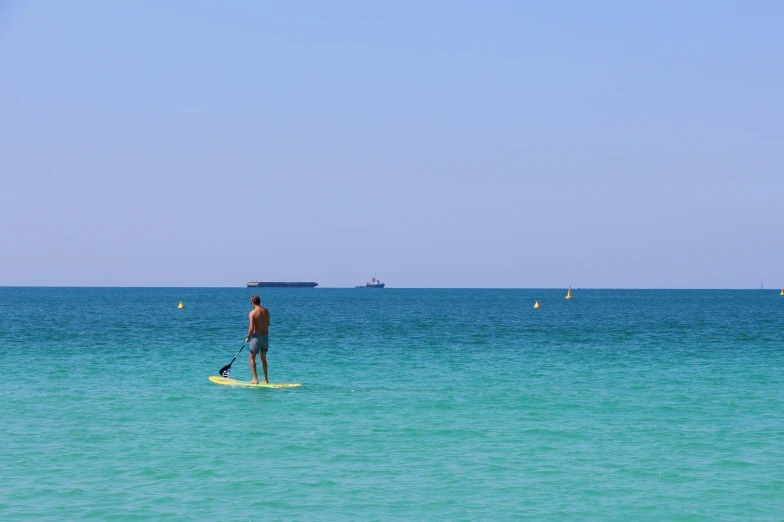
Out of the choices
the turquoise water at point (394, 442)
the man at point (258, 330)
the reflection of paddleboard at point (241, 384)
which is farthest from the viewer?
the reflection of paddleboard at point (241, 384)

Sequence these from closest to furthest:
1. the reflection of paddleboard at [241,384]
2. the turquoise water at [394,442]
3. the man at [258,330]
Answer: the turquoise water at [394,442] < the man at [258,330] < the reflection of paddleboard at [241,384]

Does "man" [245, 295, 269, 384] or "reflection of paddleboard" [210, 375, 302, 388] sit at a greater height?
"man" [245, 295, 269, 384]

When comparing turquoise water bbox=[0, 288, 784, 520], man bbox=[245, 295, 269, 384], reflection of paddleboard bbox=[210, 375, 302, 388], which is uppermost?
man bbox=[245, 295, 269, 384]

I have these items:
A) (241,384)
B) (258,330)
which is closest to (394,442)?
(258,330)

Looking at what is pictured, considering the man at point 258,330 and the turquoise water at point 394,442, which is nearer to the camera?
the turquoise water at point 394,442

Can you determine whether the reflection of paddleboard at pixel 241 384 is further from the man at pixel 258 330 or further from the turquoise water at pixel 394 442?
the man at pixel 258 330

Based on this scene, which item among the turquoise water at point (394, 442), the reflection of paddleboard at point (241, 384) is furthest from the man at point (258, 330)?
the turquoise water at point (394, 442)

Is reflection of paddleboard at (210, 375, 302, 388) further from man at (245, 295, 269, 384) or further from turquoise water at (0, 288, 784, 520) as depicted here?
man at (245, 295, 269, 384)

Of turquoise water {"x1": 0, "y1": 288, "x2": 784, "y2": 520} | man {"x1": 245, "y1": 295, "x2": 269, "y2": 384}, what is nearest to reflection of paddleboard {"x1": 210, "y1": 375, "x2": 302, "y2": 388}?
turquoise water {"x1": 0, "y1": 288, "x2": 784, "y2": 520}

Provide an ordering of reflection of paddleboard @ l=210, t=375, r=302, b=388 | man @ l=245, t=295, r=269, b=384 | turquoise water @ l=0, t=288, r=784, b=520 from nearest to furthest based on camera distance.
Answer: turquoise water @ l=0, t=288, r=784, b=520
man @ l=245, t=295, r=269, b=384
reflection of paddleboard @ l=210, t=375, r=302, b=388

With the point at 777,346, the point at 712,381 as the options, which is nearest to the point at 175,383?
the point at 712,381

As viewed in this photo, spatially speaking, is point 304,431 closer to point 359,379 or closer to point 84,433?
point 84,433

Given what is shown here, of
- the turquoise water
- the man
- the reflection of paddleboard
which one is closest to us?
the turquoise water

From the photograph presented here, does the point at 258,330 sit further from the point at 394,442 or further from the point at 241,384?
the point at 394,442
